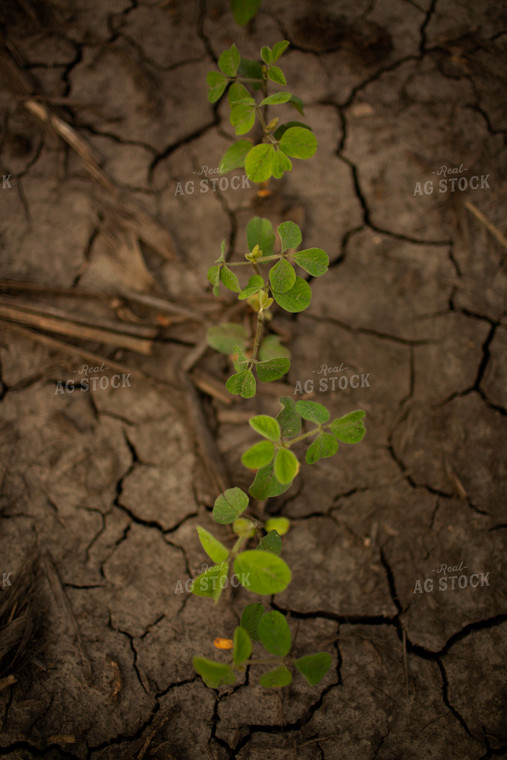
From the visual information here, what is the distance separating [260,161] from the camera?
5.19ft

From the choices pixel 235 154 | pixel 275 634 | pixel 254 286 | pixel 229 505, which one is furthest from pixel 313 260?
pixel 275 634

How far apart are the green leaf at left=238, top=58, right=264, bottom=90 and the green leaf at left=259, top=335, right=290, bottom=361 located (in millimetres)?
1059

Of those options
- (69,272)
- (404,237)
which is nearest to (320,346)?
(404,237)

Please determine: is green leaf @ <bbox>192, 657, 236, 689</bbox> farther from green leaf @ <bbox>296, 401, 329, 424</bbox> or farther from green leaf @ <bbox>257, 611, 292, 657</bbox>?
green leaf @ <bbox>296, 401, 329, 424</bbox>

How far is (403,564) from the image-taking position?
198 cm

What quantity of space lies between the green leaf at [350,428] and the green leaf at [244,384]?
0.29 metres

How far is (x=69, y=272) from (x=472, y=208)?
2.18m

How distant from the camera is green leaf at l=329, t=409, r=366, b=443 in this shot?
1.36 m

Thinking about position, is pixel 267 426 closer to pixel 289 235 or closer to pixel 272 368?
pixel 272 368

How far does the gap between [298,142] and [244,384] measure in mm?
886

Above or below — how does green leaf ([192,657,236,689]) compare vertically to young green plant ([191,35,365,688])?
below

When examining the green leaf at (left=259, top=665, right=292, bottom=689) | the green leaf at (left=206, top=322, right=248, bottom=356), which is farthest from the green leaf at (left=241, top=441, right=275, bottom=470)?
the green leaf at (left=206, top=322, right=248, bottom=356)

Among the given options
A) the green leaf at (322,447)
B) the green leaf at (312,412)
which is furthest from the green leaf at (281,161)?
the green leaf at (322,447)

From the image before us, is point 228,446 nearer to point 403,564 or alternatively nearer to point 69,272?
point 403,564
